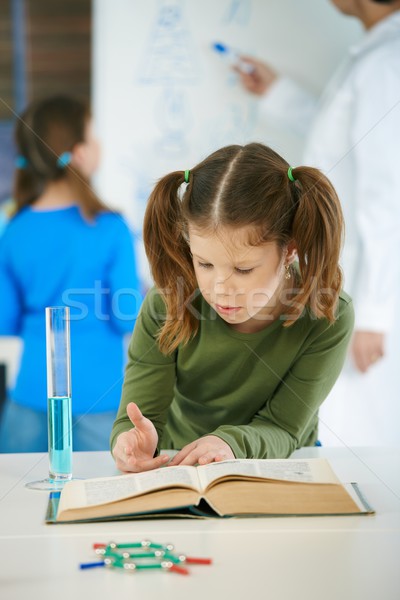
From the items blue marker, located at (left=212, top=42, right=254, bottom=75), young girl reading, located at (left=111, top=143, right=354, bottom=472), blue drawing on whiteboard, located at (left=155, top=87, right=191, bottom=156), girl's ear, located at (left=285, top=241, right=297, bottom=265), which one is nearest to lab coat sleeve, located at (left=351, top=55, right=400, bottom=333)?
blue marker, located at (left=212, top=42, right=254, bottom=75)

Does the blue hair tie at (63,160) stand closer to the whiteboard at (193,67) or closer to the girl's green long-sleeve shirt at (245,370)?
the whiteboard at (193,67)

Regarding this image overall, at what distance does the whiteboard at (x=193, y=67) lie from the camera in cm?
315

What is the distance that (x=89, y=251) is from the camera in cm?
234

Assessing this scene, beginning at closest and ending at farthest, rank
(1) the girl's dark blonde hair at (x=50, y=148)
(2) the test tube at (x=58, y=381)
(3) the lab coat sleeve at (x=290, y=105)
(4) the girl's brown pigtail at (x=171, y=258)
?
1. (2) the test tube at (x=58, y=381)
2. (4) the girl's brown pigtail at (x=171, y=258)
3. (1) the girl's dark blonde hair at (x=50, y=148)
4. (3) the lab coat sleeve at (x=290, y=105)

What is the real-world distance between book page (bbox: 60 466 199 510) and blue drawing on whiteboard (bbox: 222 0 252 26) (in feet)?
7.88

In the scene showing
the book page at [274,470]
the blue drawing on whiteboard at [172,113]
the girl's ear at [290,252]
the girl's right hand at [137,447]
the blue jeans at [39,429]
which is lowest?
the blue jeans at [39,429]

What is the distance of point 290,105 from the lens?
3156 millimetres

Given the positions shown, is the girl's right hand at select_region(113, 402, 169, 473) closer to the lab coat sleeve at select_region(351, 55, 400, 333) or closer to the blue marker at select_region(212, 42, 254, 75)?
the lab coat sleeve at select_region(351, 55, 400, 333)

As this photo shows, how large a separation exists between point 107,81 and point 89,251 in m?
1.12

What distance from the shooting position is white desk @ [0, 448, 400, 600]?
0.80 m

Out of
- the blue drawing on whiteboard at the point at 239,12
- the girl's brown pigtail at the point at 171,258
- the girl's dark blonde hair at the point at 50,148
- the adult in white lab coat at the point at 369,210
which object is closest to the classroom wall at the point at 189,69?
the blue drawing on whiteboard at the point at 239,12

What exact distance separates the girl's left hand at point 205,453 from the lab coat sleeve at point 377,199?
1363 millimetres

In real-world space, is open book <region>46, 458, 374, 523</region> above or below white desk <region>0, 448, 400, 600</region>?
below

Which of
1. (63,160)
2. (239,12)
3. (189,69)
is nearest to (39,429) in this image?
(63,160)
